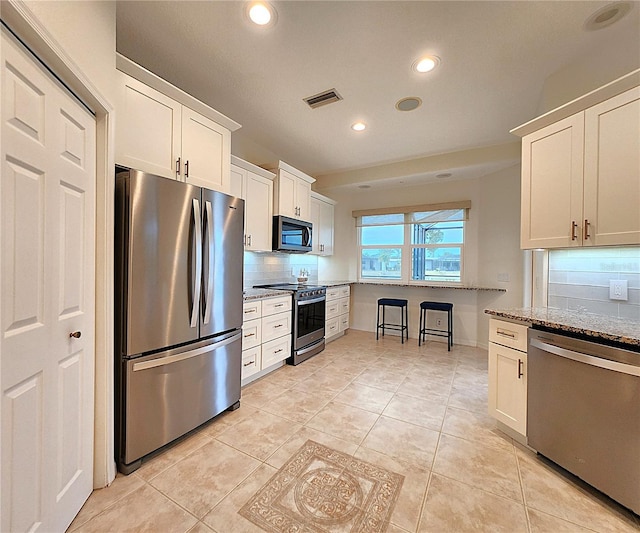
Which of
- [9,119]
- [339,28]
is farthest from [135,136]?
[339,28]

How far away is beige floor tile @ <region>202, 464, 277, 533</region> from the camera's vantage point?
4.40 feet

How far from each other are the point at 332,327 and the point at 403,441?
262 cm

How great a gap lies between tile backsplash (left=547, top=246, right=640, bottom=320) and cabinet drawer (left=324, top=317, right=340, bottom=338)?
9.18ft

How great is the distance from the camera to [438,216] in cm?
481

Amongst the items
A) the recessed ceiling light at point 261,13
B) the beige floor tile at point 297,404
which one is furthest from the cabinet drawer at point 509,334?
the recessed ceiling light at point 261,13

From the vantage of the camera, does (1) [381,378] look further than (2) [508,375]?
Yes

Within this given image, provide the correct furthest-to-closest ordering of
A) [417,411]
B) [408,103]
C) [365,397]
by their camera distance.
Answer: [408,103] < [365,397] < [417,411]

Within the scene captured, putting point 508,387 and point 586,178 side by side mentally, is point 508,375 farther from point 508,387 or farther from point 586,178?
point 586,178

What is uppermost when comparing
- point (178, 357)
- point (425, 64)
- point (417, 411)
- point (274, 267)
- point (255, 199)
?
point (425, 64)

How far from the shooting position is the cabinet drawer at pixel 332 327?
14.5 ft

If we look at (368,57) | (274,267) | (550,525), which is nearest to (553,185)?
(368,57)

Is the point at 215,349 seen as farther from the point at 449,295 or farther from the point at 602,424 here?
the point at 449,295

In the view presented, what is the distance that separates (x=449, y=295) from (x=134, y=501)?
4.51 meters

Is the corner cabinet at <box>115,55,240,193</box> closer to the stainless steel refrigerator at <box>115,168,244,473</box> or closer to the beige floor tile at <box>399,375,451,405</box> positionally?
the stainless steel refrigerator at <box>115,168,244,473</box>
